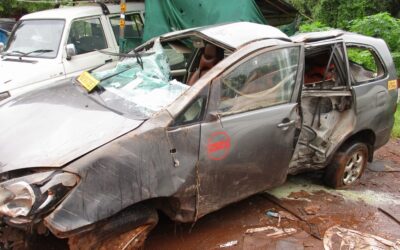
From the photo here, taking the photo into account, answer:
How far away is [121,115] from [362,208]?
2883mm

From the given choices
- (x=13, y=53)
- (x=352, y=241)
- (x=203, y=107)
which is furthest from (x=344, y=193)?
(x=13, y=53)

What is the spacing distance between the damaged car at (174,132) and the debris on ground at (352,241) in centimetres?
73

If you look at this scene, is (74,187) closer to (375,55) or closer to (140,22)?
(375,55)

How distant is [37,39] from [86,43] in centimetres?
79

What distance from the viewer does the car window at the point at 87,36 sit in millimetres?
6746

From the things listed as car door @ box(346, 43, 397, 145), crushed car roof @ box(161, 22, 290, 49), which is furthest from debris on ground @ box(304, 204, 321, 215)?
crushed car roof @ box(161, 22, 290, 49)

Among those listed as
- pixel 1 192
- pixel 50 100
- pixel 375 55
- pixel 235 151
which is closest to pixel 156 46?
pixel 50 100

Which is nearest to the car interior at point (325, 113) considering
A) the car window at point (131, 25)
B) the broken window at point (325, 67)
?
the broken window at point (325, 67)

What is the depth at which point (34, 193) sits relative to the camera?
8.01 ft

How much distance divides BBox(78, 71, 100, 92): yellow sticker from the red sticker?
1.18 metres

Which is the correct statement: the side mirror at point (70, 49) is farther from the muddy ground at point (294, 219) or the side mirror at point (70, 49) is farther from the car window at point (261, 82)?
the car window at point (261, 82)

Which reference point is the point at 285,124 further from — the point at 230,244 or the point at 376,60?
the point at 376,60

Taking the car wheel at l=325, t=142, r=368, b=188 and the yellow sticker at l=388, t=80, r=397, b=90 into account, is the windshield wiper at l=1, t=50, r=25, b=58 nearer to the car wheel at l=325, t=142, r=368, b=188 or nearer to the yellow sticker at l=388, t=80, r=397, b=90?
the car wheel at l=325, t=142, r=368, b=188

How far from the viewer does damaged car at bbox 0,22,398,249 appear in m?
2.56
